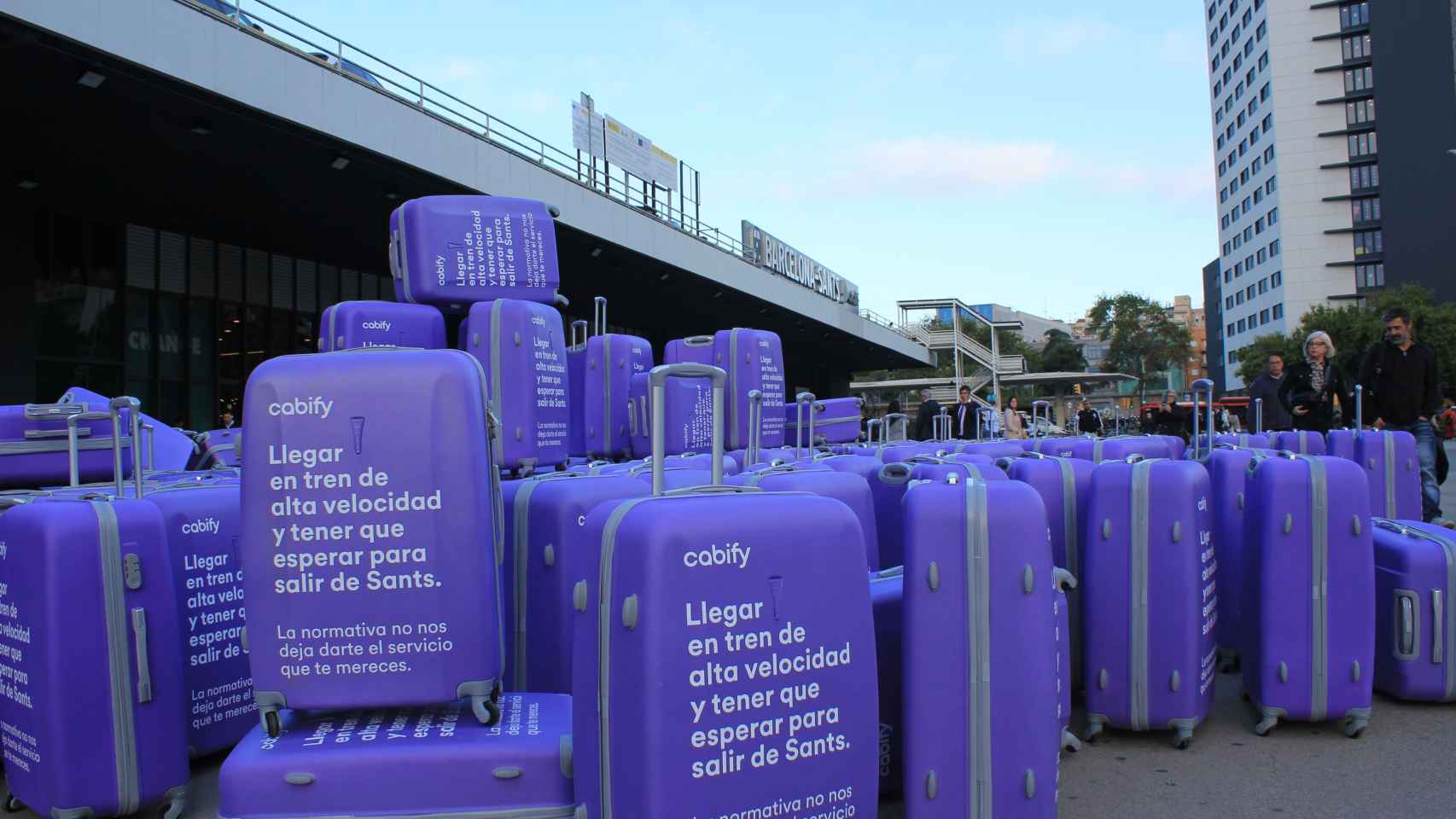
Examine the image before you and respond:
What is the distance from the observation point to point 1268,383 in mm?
9547

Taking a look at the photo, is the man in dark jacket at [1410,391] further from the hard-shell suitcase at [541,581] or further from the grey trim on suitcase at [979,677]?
the hard-shell suitcase at [541,581]

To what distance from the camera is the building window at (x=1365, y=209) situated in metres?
77.8

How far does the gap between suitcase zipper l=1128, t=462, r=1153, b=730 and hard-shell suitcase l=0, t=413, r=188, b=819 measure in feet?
11.8

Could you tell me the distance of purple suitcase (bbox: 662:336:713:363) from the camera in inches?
324

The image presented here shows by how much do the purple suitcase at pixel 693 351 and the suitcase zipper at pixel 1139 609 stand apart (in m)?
4.40

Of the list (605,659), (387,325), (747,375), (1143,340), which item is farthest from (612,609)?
(1143,340)

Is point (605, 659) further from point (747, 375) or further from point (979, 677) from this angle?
point (747, 375)

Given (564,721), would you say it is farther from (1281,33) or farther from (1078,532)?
(1281,33)

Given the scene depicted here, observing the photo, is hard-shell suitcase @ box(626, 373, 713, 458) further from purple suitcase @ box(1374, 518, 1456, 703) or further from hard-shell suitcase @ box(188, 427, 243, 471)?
purple suitcase @ box(1374, 518, 1456, 703)

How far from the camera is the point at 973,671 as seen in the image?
9.25ft

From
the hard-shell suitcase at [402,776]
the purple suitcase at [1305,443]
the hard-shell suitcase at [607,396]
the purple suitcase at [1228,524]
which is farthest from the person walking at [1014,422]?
the hard-shell suitcase at [402,776]

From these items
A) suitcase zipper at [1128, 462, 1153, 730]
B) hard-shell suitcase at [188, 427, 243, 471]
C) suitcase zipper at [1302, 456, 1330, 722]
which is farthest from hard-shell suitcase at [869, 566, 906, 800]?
hard-shell suitcase at [188, 427, 243, 471]

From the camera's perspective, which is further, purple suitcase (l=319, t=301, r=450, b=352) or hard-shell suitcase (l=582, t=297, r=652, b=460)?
hard-shell suitcase (l=582, t=297, r=652, b=460)

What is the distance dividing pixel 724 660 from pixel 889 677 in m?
0.99
